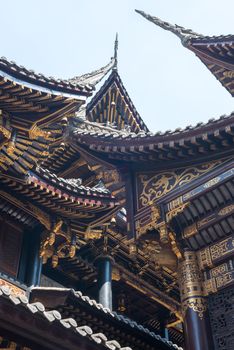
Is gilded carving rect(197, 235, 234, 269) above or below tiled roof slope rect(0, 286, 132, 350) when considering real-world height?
above

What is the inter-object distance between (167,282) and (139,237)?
21.0 feet

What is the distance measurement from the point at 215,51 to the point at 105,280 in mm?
7125

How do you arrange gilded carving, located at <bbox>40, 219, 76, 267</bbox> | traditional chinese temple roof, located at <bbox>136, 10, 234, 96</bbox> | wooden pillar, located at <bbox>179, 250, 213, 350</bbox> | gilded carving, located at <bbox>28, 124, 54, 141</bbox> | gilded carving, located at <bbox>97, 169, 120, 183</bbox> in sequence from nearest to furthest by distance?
1. gilded carving, located at <bbox>28, 124, 54, 141</bbox>
2. wooden pillar, located at <bbox>179, 250, 213, 350</bbox>
3. traditional chinese temple roof, located at <bbox>136, 10, 234, 96</bbox>
4. gilded carving, located at <bbox>40, 219, 76, 267</bbox>
5. gilded carving, located at <bbox>97, 169, 120, 183</bbox>

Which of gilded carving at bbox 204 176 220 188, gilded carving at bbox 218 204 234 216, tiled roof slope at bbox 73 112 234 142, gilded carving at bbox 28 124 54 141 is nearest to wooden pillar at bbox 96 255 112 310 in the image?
tiled roof slope at bbox 73 112 234 142

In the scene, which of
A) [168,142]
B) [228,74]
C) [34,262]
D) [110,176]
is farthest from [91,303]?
[228,74]

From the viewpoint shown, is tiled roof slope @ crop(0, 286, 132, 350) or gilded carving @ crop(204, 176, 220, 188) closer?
tiled roof slope @ crop(0, 286, 132, 350)

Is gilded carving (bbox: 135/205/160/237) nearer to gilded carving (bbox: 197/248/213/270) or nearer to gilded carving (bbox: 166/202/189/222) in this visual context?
gilded carving (bbox: 166/202/189/222)

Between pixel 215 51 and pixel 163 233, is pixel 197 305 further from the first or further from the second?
pixel 215 51

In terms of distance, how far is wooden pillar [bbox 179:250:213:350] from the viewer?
965cm

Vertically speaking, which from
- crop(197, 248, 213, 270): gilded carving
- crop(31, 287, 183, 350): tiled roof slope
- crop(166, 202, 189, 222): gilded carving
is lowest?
crop(31, 287, 183, 350): tiled roof slope

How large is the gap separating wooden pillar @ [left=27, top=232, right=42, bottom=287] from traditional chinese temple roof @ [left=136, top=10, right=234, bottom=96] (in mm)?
5807

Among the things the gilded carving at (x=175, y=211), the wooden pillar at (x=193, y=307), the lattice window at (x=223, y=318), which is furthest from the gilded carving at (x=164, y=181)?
the lattice window at (x=223, y=318)

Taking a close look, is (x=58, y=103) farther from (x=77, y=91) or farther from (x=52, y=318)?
(x=52, y=318)

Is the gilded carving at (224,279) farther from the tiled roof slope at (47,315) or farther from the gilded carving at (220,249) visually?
the tiled roof slope at (47,315)
